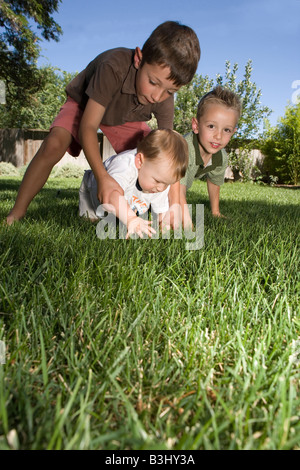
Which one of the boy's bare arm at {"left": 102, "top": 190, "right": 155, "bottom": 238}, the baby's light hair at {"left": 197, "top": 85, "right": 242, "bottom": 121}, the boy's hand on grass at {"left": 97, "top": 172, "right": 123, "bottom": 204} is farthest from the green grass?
the baby's light hair at {"left": 197, "top": 85, "right": 242, "bottom": 121}

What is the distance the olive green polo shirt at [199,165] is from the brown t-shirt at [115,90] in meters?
0.34

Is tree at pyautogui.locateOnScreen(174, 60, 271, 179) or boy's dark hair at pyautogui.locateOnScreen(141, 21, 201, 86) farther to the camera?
tree at pyautogui.locateOnScreen(174, 60, 271, 179)

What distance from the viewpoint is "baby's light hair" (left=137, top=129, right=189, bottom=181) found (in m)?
2.54

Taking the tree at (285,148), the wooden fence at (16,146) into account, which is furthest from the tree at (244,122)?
the wooden fence at (16,146)

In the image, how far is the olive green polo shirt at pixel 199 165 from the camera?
136 inches

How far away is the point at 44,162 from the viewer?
2828 millimetres

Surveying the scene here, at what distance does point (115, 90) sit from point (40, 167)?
856 millimetres

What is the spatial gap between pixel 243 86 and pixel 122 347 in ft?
56.0

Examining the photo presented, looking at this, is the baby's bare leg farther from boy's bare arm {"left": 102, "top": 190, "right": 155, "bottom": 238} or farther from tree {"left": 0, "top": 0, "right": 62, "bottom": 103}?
tree {"left": 0, "top": 0, "right": 62, "bottom": 103}

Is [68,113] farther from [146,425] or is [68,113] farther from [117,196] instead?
[146,425]

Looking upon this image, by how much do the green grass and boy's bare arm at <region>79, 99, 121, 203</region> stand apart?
67 cm

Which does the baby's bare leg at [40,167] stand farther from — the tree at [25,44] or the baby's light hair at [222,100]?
the tree at [25,44]

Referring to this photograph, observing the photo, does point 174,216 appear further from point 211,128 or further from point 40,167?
point 40,167
